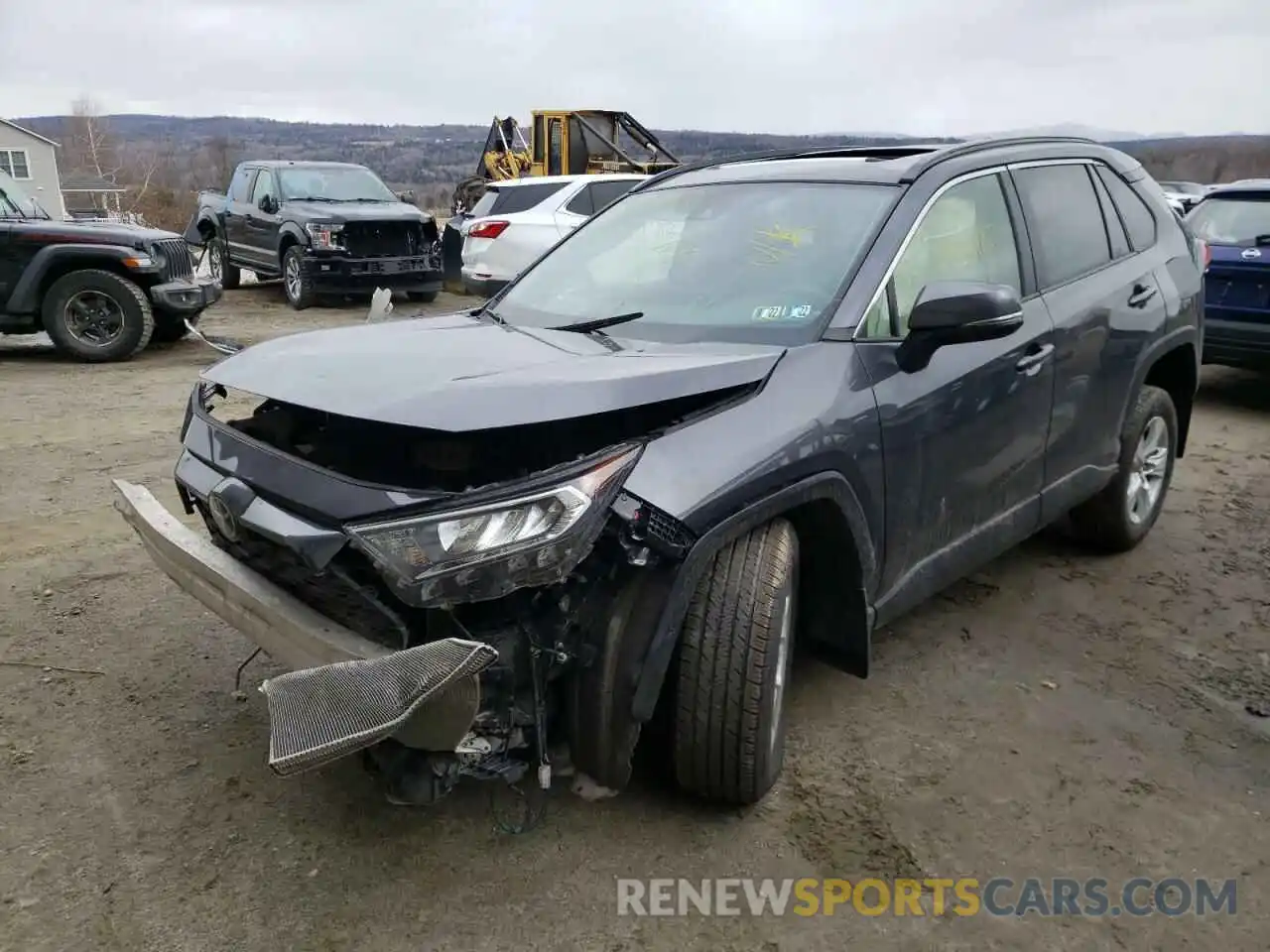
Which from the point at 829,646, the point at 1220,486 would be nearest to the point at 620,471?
A: the point at 829,646

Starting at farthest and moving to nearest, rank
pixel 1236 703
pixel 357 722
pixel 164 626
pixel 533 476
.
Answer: pixel 164 626 < pixel 1236 703 < pixel 533 476 < pixel 357 722

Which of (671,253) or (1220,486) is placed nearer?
(671,253)

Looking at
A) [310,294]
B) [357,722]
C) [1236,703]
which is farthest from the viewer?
[310,294]

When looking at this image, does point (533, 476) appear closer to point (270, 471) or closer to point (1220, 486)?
point (270, 471)

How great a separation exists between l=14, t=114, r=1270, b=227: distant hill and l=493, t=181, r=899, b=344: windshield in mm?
18657

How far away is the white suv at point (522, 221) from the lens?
11.0 metres

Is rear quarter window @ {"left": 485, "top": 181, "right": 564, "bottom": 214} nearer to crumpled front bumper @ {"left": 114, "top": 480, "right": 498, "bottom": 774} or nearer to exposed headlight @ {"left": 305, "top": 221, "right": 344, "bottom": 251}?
exposed headlight @ {"left": 305, "top": 221, "right": 344, "bottom": 251}

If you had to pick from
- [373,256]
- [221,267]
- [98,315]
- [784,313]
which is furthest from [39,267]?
[784,313]

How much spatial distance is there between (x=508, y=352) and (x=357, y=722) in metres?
1.23

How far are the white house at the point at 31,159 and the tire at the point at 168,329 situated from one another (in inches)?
1991

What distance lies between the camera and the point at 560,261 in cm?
392

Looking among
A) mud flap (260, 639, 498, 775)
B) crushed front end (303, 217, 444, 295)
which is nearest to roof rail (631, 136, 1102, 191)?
mud flap (260, 639, 498, 775)

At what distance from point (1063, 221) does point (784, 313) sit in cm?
162

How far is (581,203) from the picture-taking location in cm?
1149
